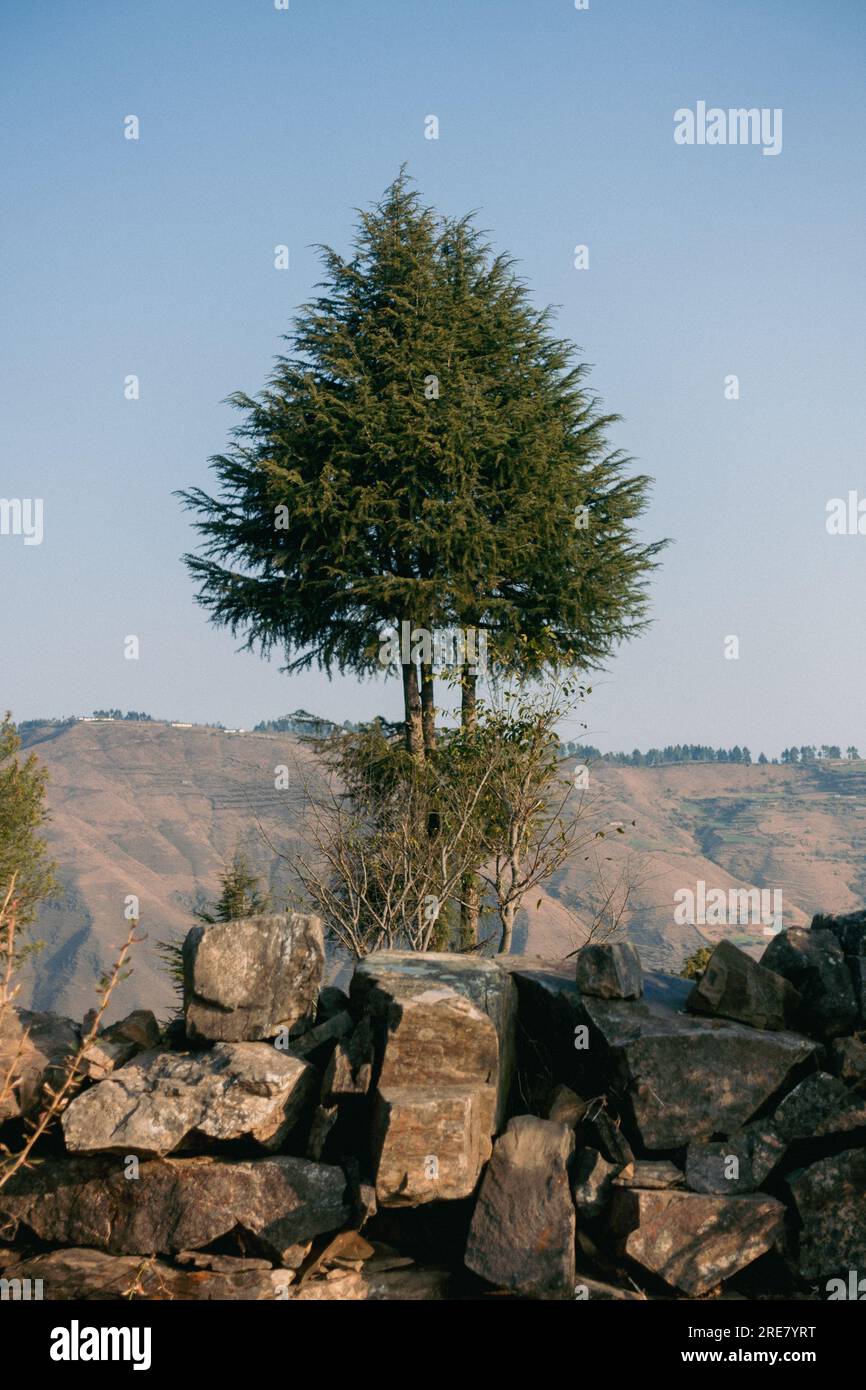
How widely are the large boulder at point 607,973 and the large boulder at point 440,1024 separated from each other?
80 cm

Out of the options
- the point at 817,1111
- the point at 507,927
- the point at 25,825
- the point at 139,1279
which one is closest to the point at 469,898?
the point at 507,927

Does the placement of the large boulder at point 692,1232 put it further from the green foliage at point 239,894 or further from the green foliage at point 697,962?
the green foliage at point 239,894

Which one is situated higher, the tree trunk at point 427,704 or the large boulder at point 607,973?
the tree trunk at point 427,704

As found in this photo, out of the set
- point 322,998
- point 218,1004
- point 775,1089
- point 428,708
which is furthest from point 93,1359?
point 428,708

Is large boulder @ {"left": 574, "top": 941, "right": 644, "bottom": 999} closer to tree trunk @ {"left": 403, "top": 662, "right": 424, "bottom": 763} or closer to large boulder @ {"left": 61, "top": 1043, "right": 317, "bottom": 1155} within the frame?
large boulder @ {"left": 61, "top": 1043, "right": 317, "bottom": 1155}

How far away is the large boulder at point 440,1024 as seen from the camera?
1094cm

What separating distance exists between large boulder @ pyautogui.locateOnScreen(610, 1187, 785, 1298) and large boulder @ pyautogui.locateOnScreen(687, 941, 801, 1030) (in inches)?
65.1

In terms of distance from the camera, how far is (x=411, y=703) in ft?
77.4

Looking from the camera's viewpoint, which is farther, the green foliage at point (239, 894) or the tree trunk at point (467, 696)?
the green foliage at point (239, 894)

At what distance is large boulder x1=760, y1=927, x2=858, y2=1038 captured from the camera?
11664 millimetres

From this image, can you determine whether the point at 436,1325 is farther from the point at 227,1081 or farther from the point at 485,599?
the point at 485,599

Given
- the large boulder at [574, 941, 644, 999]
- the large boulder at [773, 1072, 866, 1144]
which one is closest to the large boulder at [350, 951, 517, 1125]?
the large boulder at [574, 941, 644, 999]

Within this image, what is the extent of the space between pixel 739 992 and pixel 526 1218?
9.64ft

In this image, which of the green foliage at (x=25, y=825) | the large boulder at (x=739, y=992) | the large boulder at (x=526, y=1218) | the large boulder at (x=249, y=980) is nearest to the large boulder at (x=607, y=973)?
the large boulder at (x=739, y=992)
